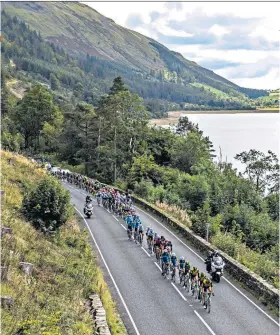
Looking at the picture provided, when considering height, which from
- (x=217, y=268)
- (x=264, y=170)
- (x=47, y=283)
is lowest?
(x=217, y=268)

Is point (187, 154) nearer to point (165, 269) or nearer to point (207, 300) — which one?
point (165, 269)

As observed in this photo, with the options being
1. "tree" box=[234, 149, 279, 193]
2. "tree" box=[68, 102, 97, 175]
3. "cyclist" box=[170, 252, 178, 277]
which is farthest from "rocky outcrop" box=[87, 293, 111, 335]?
"tree" box=[234, 149, 279, 193]

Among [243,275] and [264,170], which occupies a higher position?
[264,170]

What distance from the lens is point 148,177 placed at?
52.6 meters

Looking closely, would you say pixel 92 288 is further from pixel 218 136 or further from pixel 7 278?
pixel 218 136

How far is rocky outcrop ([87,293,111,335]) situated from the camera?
512 inches

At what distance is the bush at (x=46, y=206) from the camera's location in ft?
66.6

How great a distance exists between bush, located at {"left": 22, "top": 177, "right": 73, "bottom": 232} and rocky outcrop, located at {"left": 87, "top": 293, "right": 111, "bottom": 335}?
5.71 m

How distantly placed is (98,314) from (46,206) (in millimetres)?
7546

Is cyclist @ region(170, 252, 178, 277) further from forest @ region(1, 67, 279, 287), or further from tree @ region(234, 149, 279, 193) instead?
tree @ region(234, 149, 279, 193)

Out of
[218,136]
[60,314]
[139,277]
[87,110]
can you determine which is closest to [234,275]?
[139,277]

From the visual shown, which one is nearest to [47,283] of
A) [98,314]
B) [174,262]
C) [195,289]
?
[98,314]

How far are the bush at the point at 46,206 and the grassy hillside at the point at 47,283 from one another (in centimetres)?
57

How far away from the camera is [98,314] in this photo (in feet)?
46.1
